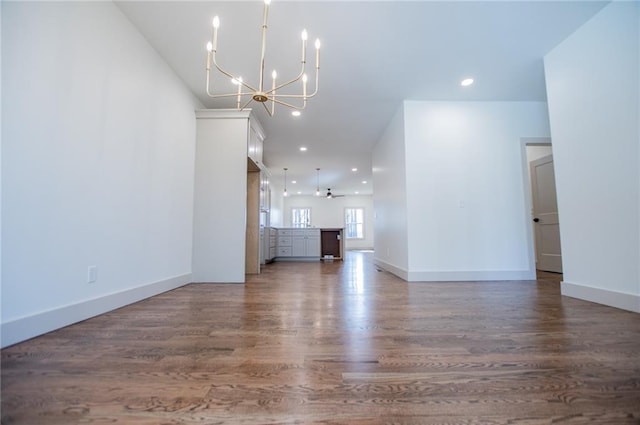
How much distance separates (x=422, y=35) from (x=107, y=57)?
285 centimetres

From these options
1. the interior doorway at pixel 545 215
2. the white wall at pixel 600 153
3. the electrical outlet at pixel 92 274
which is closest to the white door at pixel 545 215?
the interior doorway at pixel 545 215

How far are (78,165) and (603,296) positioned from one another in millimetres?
4449

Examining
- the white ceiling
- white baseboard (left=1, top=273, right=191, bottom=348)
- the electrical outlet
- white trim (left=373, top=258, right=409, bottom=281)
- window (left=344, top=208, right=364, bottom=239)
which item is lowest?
white trim (left=373, top=258, right=409, bottom=281)

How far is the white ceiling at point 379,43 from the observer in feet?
7.38

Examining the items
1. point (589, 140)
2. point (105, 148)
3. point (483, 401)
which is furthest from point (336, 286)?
point (589, 140)

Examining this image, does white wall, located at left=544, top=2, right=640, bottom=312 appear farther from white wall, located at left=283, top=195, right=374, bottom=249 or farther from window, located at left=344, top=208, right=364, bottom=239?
window, located at left=344, top=208, right=364, bottom=239

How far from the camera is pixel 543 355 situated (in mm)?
1283

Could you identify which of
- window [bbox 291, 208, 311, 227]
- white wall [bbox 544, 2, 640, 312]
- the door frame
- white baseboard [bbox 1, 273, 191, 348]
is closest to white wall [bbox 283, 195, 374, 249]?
window [bbox 291, 208, 311, 227]

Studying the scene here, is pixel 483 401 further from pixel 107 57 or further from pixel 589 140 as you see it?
pixel 107 57

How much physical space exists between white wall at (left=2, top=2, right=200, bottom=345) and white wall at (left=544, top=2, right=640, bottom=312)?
4267mm

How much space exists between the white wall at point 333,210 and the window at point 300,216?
0.15 metres

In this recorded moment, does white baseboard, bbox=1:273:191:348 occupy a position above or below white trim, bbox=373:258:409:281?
above

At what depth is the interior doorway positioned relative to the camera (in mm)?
4289

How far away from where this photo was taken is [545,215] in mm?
4492
